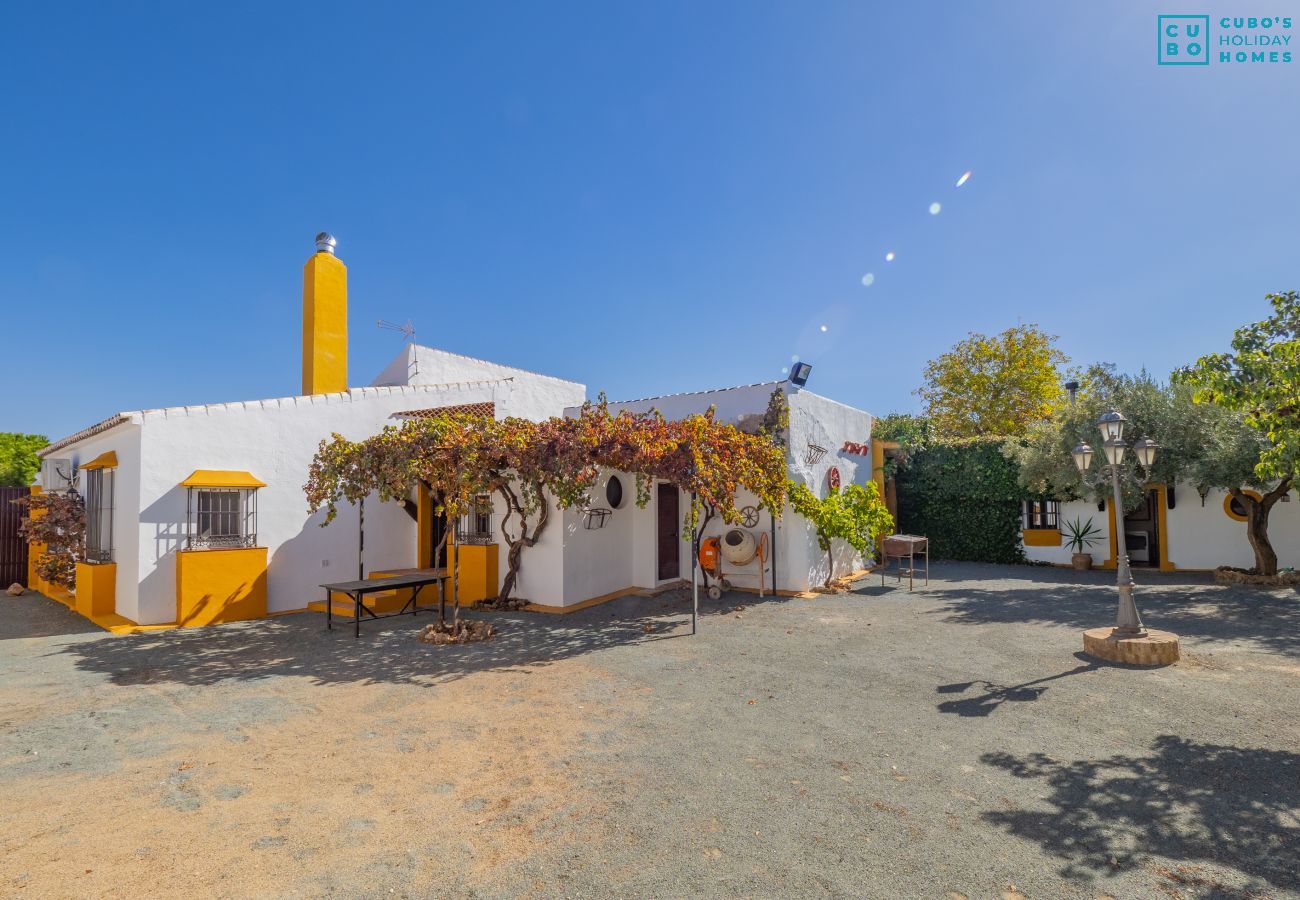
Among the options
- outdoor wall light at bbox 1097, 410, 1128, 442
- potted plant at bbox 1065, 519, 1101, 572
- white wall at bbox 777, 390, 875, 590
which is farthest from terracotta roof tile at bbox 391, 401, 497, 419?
potted plant at bbox 1065, 519, 1101, 572

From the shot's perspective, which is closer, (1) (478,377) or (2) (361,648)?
(2) (361,648)

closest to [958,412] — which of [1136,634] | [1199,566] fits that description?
[1199,566]

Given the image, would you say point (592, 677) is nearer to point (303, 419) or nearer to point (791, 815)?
point (791, 815)

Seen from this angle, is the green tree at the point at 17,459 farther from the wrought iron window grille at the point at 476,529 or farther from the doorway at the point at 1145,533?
the doorway at the point at 1145,533

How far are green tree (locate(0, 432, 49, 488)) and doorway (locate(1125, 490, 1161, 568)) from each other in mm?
30472

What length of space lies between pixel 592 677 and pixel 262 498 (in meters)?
6.93

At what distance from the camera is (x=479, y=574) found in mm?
10211

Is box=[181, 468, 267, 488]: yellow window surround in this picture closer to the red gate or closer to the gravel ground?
the gravel ground

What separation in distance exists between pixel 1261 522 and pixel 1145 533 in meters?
4.80

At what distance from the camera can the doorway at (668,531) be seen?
37.5ft

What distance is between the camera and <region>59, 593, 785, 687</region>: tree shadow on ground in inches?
250

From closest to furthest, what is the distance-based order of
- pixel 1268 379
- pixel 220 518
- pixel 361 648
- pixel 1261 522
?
pixel 1268 379, pixel 361 648, pixel 220 518, pixel 1261 522

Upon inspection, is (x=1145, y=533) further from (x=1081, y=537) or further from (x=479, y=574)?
(x=479, y=574)

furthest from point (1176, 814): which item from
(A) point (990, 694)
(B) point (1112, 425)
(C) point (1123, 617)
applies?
(B) point (1112, 425)
